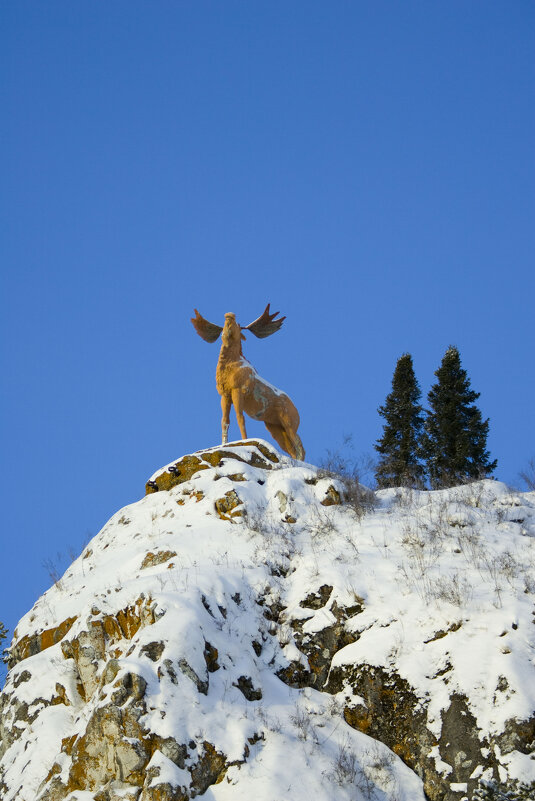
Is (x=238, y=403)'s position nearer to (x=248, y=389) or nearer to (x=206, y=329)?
(x=248, y=389)

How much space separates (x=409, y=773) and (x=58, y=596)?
6.82m

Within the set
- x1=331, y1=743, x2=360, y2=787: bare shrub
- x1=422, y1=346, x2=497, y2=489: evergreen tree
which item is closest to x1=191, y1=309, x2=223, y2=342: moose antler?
x1=422, y1=346, x2=497, y2=489: evergreen tree

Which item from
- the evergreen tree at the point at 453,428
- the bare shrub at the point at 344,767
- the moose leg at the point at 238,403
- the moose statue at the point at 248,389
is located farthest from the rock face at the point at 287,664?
the evergreen tree at the point at 453,428

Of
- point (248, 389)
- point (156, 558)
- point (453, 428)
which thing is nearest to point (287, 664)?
point (156, 558)

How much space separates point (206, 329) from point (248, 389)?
1920 millimetres

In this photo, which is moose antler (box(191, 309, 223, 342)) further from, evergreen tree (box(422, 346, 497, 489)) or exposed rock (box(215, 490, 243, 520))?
evergreen tree (box(422, 346, 497, 489))

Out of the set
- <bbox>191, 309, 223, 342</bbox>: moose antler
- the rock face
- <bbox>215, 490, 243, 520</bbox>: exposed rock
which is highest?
<bbox>191, 309, 223, 342</bbox>: moose antler

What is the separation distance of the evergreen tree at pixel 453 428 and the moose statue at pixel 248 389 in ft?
19.3

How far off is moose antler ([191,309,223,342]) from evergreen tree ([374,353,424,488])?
25.8 ft

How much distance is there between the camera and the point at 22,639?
12.1 m

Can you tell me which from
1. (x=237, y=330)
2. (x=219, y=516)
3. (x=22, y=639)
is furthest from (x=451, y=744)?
(x=237, y=330)

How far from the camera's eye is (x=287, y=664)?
32.6 feet

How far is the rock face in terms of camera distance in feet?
26.8

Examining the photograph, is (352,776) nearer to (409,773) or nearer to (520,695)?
(409,773)
